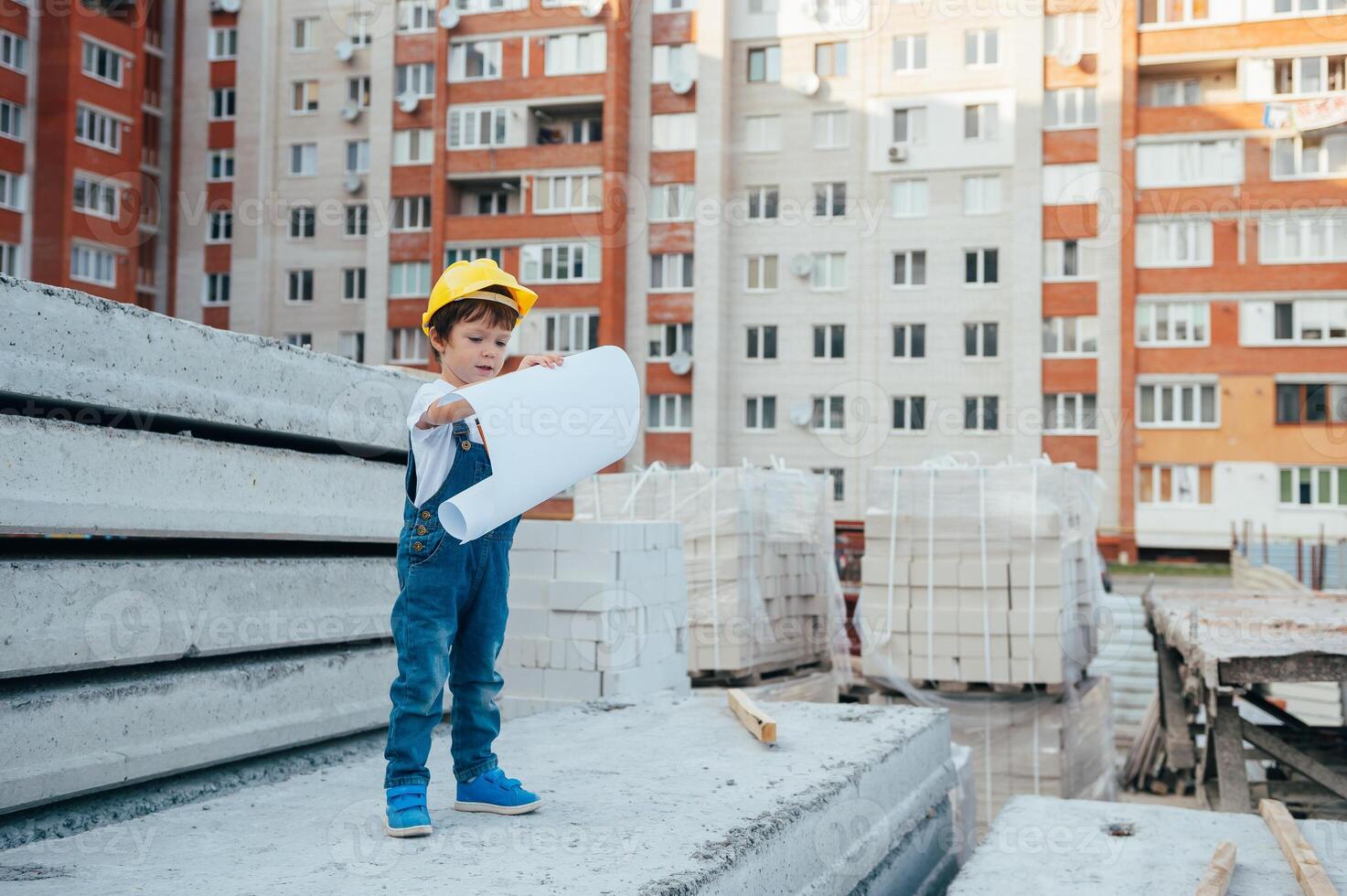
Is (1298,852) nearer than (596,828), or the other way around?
(596,828)

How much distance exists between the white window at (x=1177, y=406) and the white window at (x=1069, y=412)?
1.18 m

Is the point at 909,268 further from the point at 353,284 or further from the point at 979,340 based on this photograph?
the point at 353,284

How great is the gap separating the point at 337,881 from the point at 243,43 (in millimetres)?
40988

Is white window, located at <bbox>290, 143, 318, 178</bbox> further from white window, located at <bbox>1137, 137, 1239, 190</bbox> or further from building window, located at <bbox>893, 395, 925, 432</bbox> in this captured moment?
white window, located at <bbox>1137, 137, 1239, 190</bbox>

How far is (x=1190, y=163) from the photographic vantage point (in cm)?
3159

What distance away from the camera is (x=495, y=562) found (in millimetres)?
3318

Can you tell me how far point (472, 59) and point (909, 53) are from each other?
12.7 metres

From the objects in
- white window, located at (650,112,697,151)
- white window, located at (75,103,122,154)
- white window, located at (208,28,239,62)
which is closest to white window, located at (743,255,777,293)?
white window, located at (650,112,697,151)

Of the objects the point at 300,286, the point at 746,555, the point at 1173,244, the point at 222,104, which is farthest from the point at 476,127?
the point at 746,555

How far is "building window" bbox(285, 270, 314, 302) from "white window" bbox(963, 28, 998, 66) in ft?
67.4

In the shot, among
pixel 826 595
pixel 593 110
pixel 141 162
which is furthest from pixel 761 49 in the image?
pixel 826 595

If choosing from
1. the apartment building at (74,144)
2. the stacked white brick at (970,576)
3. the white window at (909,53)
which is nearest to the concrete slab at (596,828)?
the stacked white brick at (970,576)

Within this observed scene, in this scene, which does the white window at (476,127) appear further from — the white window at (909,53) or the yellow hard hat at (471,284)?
the yellow hard hat at (471,284)

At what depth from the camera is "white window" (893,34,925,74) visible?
110ft
